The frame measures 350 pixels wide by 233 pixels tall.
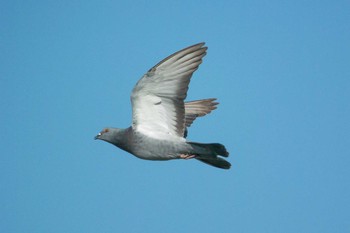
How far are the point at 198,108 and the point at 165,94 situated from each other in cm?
408

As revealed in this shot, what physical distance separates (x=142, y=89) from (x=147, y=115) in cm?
80

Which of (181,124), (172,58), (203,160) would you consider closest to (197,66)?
(172,58)

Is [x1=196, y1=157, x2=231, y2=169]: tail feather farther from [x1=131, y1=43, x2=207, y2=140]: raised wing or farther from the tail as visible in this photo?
[x1=131, y1=43, x2=207, y2=140]: raised wing

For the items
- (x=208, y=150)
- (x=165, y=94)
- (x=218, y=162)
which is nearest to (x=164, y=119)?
(x=165, y=94)

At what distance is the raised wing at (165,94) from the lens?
1577 cm

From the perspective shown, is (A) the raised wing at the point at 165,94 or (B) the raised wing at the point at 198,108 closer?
(A) the raised wing at the point at 165,94

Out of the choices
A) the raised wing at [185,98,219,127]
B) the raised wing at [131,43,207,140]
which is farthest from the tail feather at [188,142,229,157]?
the raised wing at [185,98,219,127]

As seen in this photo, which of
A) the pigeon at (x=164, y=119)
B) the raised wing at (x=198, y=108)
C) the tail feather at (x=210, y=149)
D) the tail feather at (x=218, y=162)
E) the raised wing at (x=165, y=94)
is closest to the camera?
the raised wing at (x=165, y=94)

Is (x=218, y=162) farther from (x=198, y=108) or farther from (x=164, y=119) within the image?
(x=198, y=108)

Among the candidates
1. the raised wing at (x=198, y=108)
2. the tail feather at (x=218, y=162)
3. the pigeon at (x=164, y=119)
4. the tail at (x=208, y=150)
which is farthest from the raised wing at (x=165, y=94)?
the raised wing at (x=198, y=108)

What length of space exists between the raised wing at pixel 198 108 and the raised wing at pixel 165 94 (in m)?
3.22

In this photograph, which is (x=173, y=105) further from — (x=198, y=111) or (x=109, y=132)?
(x=198, y=111)

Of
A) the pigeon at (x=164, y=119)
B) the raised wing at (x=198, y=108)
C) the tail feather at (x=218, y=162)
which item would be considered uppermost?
the raised wing at (x=198, y=108)

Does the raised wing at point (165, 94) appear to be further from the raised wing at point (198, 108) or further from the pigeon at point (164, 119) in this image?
the raised wing at point (198, 108)
